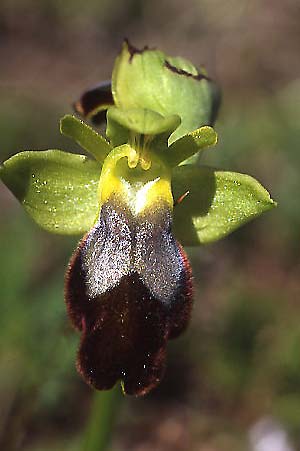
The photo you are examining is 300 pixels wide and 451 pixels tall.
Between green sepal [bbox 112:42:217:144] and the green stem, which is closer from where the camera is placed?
green sepal [bbox 112:42:217:144]

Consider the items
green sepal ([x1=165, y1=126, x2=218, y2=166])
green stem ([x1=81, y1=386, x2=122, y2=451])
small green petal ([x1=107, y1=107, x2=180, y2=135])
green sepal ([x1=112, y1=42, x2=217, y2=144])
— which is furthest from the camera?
green stem ([x1=81, y1=386, x2=122, y2=451])

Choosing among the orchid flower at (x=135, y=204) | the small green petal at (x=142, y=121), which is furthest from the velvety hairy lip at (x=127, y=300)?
the small green petal at (x=142, y=121)

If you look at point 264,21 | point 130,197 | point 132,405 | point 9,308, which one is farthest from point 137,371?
point 264,21

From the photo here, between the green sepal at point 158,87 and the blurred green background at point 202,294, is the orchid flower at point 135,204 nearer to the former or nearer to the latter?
the green sepal at point 158,87

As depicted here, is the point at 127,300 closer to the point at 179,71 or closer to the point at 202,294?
the point at 179,71

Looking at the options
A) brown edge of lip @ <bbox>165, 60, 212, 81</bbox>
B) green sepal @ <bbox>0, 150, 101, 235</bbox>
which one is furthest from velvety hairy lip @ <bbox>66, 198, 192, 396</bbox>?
brown edge of lip @ <bbox>165, 60, 212, 81</bbox>

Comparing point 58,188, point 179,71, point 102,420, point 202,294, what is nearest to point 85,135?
point 58,188

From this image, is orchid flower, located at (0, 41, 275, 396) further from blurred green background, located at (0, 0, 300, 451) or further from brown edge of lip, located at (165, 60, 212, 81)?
blurred green background, located at (0, 0, 300, 451)
